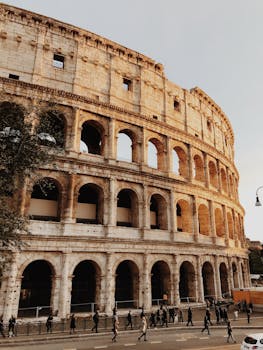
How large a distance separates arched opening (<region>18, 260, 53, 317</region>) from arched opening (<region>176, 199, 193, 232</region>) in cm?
1107

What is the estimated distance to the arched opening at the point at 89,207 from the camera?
1927 centimetres

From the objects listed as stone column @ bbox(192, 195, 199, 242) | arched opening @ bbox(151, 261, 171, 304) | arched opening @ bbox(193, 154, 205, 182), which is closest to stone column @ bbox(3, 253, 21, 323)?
arched opening @ bbox(151, 261, 171, 304)

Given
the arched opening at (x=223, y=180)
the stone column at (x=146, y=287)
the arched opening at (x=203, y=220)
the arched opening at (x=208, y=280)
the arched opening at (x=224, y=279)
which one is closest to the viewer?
the stone column at (x=146, y=287)

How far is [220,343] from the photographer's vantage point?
12.5 metres

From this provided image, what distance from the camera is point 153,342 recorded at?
1281 cm

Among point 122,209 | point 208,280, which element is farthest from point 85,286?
point 208,280

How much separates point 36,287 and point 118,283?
5.64 m

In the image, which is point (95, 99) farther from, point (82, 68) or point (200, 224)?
point (200, 224)

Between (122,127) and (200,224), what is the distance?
36.6ft

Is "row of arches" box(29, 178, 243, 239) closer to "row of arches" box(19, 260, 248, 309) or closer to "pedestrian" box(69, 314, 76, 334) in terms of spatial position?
"row of arches" box(19, 260, 248, 309)

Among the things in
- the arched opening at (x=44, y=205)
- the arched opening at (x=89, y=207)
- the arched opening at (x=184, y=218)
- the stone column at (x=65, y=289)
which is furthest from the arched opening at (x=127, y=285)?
the arched opening at (x=44, y=205)

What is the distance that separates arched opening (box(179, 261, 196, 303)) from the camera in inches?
852

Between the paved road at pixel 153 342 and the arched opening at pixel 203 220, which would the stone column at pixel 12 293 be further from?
the arched opening at pixel 203 220

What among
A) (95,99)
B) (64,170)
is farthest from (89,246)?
(95,99)
